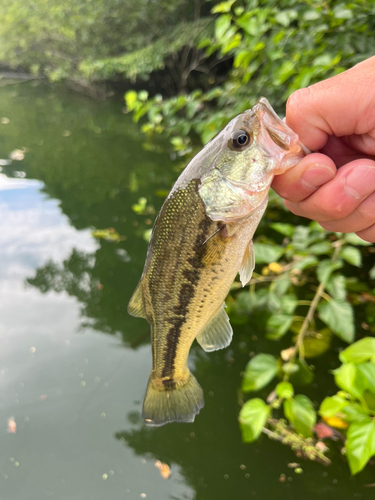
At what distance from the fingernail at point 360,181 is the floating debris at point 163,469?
243 cm

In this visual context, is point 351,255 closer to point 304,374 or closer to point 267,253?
point 267,253

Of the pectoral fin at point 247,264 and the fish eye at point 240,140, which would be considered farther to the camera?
the pectoral fin at point 247,264

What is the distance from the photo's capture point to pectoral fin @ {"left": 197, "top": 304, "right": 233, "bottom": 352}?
4.65 ft

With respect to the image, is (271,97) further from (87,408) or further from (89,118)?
(89,118)

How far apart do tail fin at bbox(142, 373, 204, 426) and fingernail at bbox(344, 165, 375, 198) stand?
114 cm

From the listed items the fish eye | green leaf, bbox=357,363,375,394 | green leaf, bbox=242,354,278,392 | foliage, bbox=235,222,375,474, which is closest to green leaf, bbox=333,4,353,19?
foliage, bbox=235,222,375,474

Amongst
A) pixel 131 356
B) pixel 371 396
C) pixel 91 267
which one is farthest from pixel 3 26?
pixel 371 396

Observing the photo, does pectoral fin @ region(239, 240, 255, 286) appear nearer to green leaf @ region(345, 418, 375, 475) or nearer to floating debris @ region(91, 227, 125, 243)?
green leaf @ region(345, 418, 375, 475)

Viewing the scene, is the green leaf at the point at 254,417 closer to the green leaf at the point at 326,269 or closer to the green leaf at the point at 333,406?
the green leaf at the point at 333,406

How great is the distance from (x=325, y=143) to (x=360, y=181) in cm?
32

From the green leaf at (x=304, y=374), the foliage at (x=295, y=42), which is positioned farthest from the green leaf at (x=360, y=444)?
the foliage at (x=295, y=42)

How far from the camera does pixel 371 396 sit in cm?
145

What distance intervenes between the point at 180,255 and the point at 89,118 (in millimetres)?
14137

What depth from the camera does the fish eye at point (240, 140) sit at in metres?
1.17
